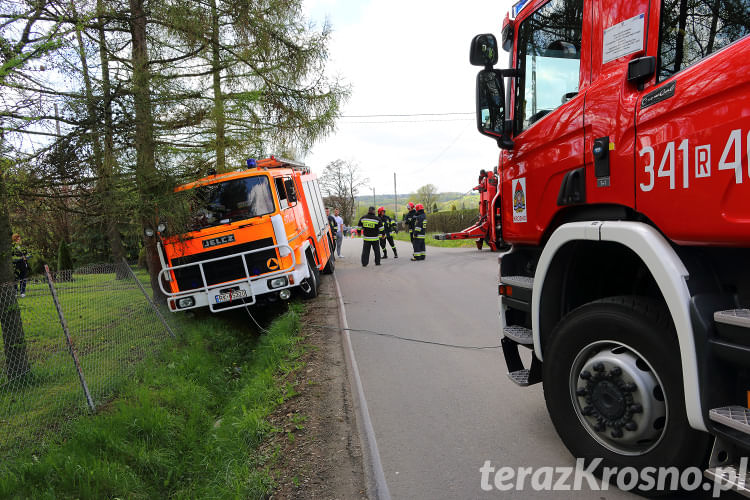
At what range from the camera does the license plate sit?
7.40 meters

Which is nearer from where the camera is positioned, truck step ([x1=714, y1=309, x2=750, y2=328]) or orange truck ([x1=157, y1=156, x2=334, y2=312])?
truck step ([x1=714, y1=309, x2=750, y2=328])

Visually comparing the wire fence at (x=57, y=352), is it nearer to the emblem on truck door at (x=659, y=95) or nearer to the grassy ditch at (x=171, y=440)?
the grassy ditch at (x=171, y=440)

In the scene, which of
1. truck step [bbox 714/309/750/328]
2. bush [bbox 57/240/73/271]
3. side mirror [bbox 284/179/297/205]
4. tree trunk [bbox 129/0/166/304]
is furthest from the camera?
bush [bbox 57/240/73/271]

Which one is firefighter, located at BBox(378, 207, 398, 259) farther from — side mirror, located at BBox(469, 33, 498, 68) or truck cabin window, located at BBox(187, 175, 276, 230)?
side mirror, located at BBox(469, 33, 498, 68)

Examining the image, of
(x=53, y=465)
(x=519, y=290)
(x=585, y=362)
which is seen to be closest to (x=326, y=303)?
(x=53, y=465)

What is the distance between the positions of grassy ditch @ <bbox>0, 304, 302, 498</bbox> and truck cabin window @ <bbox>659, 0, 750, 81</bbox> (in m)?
3.21

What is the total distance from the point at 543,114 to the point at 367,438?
2.59 meters

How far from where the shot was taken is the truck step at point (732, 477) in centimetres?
184

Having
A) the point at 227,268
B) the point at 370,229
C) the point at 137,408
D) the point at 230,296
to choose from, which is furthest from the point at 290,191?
the point at 370,229

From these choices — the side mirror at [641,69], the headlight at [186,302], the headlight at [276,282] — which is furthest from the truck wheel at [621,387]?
the headlight at [186,302]

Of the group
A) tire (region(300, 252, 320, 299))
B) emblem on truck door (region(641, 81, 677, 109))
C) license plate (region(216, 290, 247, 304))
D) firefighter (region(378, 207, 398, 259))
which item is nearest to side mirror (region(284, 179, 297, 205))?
tire (region(300, 252, 320, 299))

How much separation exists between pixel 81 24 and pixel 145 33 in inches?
110

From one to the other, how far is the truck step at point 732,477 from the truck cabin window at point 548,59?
6.69 feet

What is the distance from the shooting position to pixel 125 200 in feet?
20.4
